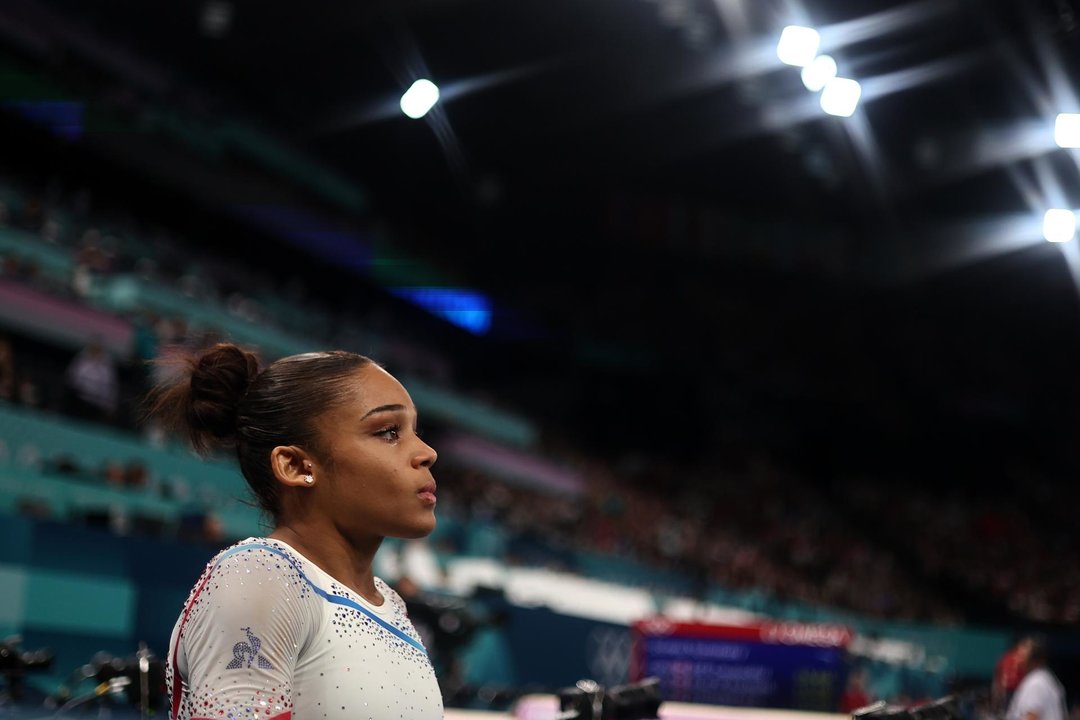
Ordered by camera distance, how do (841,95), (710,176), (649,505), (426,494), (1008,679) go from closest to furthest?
(426,494) < (1008,679) < (841,95) < (649,505) < (710,176)

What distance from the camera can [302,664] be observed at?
155cm

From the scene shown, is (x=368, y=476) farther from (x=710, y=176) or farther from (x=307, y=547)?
(x=710, y=176)

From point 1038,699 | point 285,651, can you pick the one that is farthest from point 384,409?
point 1038,699

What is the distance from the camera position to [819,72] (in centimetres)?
1588

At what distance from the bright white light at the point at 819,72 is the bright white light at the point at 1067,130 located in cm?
295

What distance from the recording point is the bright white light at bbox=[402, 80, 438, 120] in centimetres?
1975

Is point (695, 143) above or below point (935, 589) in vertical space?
above

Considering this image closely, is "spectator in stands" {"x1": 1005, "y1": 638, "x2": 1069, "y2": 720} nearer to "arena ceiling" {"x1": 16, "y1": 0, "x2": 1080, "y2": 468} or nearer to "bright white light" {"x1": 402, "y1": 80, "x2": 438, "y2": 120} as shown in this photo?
"arena ceiling" {"x1": 16, "y1": 0, "x2": 1080, "y2": 468}

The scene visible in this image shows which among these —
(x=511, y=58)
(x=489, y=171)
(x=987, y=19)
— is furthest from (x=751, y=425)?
(x=987, y=19)

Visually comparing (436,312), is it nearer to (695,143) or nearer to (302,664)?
(695,143)

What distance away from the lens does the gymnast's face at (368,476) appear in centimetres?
173

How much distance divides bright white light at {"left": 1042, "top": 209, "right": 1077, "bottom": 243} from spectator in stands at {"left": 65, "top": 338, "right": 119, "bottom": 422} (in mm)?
13850

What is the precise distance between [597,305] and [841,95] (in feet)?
44.3

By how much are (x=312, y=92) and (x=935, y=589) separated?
15.1m
